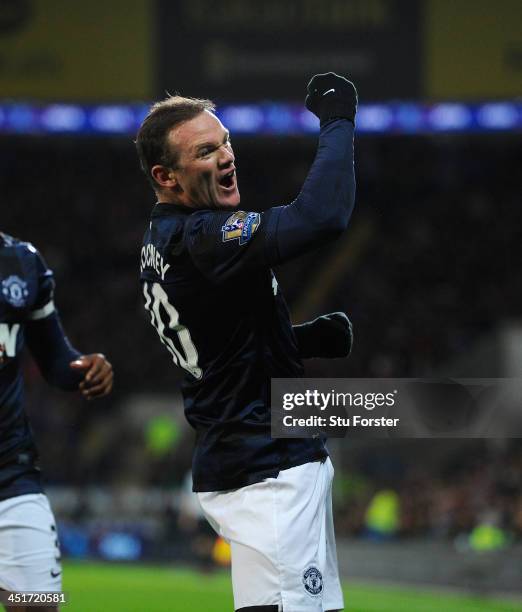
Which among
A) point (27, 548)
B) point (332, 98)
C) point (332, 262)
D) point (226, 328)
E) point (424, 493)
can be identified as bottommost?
point (27, 548)

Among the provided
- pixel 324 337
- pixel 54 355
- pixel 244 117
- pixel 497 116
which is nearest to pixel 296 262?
pixel 244 117

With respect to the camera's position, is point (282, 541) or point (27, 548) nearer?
point (282, 541)

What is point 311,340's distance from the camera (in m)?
3.31

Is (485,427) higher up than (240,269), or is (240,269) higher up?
(240,269)

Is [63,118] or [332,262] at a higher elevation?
[63,118]

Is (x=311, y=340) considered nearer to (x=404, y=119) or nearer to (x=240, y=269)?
(x=240, y=269)

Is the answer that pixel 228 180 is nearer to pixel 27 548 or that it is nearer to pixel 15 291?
pixel 15 291

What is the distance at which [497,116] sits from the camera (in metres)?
15.1

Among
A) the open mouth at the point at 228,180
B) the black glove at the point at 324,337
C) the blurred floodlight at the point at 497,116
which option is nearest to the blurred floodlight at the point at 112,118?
the blurred floodlight at the point at 497,116

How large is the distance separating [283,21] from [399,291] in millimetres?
5612

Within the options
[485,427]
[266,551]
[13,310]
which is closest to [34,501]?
[13,310]

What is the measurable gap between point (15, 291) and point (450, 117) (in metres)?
12.0

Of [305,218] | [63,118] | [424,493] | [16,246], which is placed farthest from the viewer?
[63,118]

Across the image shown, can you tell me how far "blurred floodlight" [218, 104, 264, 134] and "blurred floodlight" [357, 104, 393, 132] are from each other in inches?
53.1
